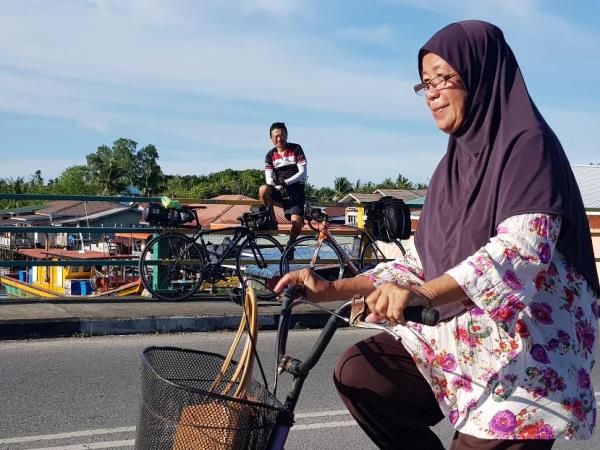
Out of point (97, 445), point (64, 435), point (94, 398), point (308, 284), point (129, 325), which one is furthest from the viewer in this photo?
point (129, 325)

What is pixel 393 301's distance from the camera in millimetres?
2043

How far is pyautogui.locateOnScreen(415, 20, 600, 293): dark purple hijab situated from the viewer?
2.16 meters

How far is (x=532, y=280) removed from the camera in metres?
2.14

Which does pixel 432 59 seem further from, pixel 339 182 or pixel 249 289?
pixel 339 182

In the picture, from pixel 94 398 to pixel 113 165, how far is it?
477 ft

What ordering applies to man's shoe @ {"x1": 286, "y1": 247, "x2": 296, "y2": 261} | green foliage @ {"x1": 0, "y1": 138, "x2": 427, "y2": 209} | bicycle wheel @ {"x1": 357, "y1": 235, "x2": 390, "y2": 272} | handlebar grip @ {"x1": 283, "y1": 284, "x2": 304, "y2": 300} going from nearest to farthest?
handlebar grip @ {"x1": 283, "y1": 284, "x2": 304, "y2": 300} < man's shoe @ {"x1": 286, "y1": 247, "x2": 296, "y2": 261} < bicycle wheel @ {"x1": 357, "y1": 235, "x2": 390, "y2": 272} < green foliage @ {"x1": 0, "y1": 138, "x2": 427, "y2": 209}

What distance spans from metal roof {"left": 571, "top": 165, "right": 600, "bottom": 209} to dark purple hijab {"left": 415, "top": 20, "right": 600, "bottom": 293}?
31.6m

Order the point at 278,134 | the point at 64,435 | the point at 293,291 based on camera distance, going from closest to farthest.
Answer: the point at 293,291, the point at 64,435, the point at 278,134

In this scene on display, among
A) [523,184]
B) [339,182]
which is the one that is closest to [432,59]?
[523,184]

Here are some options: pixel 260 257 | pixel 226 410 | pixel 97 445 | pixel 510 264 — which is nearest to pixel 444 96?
pixel 510 264

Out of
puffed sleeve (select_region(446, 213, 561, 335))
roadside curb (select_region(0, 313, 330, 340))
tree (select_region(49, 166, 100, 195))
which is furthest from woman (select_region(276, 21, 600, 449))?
tree (select_region(49, 166, 100, 195))

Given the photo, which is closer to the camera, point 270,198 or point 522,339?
point 522,339

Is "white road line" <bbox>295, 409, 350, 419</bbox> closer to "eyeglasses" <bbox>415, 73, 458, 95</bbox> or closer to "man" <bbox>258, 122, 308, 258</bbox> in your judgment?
"eyeglasses" <bbox>415, 73, 458, 95</bbox>

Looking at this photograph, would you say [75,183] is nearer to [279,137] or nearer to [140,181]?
[140,181]
